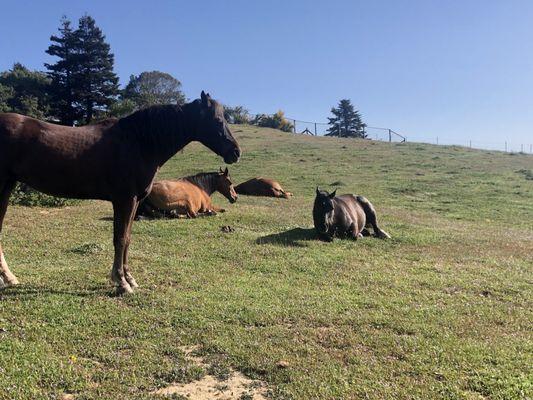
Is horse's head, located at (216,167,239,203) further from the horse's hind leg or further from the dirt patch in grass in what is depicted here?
the dirt patch in grass

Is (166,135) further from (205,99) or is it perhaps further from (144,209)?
(144,209)

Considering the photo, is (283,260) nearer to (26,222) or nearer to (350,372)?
(350,372)

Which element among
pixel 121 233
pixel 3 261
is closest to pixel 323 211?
pixel 121 233

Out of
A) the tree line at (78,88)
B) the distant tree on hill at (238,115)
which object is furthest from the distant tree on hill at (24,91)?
the distant tree on hill at (238,115)

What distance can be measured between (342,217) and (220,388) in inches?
268

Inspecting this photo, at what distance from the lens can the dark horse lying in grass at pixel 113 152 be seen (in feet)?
18.3

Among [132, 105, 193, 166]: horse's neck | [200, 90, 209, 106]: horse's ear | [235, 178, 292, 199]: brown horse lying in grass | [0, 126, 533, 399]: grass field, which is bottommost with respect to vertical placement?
[0, 126, 533, 399]: grass field

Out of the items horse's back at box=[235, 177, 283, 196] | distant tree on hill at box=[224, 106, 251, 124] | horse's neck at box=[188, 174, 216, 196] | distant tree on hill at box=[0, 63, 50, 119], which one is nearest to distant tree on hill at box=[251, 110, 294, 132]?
distant tree on hill at box=[224, 106, 251, 124]

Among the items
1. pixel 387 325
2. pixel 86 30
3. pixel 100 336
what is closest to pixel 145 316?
pixel 100 336

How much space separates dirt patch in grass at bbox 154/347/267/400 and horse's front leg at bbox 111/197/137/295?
2.22m

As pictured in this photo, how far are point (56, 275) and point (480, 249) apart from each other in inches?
326

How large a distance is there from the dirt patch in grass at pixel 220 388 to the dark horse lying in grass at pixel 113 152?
2.32 metres

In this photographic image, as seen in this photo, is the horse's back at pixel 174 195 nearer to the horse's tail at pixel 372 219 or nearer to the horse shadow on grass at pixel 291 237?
the horse shadow on grass at pixel 291 237

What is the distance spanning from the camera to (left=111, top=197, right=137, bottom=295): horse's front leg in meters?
5.88
